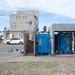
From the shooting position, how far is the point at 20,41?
41062 mm

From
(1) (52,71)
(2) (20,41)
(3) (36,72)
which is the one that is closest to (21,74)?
(3) (36,72)

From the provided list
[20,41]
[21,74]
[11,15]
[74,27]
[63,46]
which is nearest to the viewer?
[21,74]

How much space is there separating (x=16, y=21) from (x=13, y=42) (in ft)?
65.0

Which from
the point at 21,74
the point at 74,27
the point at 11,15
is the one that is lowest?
the point at 21,74

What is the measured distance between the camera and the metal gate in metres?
18.0

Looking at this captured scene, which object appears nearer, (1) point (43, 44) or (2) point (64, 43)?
(1) point (43, 44)

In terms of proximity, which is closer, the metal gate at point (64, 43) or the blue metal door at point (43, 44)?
the blue metal door at point (43, 44)

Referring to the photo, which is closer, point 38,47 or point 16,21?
point 38,47

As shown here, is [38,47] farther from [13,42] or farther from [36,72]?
[13,42]

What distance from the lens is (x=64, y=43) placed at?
1806cm

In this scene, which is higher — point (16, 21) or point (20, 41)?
point (16, 21)

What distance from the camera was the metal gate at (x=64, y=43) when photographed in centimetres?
1800

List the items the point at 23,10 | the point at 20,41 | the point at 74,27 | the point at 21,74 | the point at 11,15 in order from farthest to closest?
the point at 23,10 → the point at 11,15 → the point at 20,41 → the point at 74,27 → the point at 21,74

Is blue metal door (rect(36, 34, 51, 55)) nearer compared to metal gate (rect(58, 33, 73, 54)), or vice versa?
blue metal door (rect(36, 34, 51, 55))
